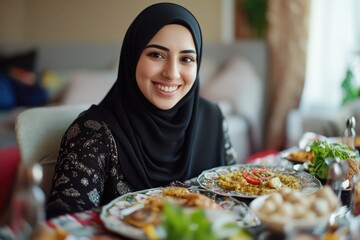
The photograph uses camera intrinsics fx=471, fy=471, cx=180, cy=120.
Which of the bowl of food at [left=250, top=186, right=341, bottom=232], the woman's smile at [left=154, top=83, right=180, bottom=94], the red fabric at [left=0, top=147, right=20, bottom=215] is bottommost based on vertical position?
the red fabric at [left=0, top=147, right=20, bottom=215]

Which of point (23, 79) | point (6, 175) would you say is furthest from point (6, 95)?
point (6, 175)

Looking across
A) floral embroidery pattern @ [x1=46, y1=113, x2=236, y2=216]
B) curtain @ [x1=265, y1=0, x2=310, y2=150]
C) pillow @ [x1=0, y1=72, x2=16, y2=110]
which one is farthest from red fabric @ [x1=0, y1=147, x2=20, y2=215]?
curtain @ [x1=265, y1=0, x2=310, y2=150]

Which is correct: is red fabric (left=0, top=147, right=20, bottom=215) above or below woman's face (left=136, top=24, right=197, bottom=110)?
below

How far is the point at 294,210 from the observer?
0.85 m

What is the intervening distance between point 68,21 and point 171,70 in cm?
381

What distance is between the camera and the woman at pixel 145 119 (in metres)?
1.33

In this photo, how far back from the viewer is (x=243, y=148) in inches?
141

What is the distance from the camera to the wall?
417 cm

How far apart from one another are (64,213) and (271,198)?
1.60ft

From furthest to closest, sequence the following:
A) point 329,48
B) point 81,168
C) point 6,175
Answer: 1. point 329,48
2. point 6,175
3. point 81,168

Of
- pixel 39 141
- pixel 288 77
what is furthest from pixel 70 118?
pixel 288 77

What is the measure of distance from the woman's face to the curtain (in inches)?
94.9

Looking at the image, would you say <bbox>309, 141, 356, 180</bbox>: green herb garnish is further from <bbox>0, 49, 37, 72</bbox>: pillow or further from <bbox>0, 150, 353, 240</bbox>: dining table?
<bbox>0, 49, 37, 72</bbox>: pillow

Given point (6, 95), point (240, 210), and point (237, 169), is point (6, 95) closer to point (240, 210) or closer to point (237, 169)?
point (237, 169)
